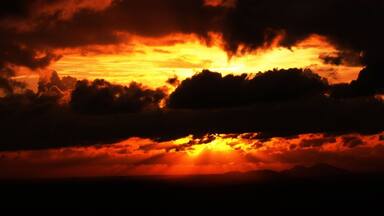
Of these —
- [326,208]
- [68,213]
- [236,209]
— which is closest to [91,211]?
[68,213]

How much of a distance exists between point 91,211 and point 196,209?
30.4 meters

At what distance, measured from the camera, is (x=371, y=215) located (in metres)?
170

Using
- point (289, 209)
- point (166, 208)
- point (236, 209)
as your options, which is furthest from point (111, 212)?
point (289, 209)

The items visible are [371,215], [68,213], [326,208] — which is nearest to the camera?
[371,215]

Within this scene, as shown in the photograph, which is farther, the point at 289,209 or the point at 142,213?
the point at 289,209

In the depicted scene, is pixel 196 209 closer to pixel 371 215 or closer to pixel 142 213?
pixel 142 213

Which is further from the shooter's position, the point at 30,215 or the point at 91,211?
the point at 91,211

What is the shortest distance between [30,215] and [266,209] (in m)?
66.8

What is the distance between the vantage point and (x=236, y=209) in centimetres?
18988

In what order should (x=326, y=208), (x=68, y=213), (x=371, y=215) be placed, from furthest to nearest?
(x=326, y=208), (x=68, y=213), (x=371, y=215)

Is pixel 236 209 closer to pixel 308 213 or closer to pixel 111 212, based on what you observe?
pixel 308 213

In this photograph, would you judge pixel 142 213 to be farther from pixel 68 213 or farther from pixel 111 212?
pixel 68 213

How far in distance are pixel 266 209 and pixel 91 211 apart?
1998 inches

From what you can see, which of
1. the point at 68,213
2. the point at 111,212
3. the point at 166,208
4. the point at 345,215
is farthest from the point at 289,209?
the point at 68,213
